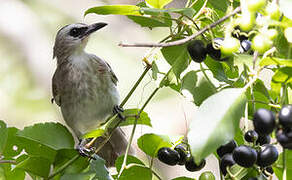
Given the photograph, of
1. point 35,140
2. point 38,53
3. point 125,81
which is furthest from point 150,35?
point 35,140

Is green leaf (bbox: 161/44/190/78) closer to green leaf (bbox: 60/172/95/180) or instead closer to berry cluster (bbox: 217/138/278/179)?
berry cluster (bbox: 217/138/278/179)

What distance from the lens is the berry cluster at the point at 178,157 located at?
1.52 meters

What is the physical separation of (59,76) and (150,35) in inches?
107

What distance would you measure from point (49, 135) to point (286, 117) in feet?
3.01

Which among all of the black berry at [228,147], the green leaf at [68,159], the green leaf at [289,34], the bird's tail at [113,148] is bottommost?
the bird's tail at [113,148]

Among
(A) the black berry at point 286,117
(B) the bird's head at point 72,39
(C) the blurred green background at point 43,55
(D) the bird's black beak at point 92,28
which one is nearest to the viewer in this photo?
(A) the black berry at point 286,117

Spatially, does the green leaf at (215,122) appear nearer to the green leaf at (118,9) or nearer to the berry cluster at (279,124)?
the berry cluster at (279,124)

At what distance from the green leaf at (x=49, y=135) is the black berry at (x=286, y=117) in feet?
2.85

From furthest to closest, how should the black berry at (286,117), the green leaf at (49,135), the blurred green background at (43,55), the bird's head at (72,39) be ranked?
the blurred green background at (43,55) → the bird's head at (72,39) → the green leaf at (49,135) → the black berry at (286,117)

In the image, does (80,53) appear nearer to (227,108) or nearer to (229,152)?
(229,152)

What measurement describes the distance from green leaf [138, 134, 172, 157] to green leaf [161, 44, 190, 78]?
24cm

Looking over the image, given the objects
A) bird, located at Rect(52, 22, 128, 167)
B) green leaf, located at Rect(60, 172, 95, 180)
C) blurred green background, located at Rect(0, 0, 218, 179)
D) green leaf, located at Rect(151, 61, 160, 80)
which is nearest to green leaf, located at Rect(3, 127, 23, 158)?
green leaf, located at Rect(60, 172, 95, 180)

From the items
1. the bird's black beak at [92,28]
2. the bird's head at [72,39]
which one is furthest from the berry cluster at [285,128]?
the bird's head at [72,39]

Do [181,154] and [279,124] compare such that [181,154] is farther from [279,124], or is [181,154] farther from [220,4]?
[279,124]
